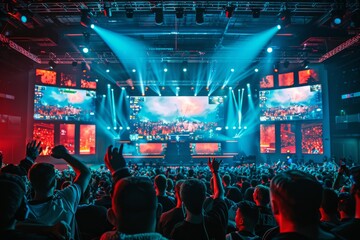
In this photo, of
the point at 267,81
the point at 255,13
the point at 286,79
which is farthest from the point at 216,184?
the point at 267,81

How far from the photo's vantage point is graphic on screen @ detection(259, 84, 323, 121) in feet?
83.5

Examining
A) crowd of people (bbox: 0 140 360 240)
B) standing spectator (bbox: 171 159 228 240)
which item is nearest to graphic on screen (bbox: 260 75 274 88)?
crowd of people (bbox: 0 140 360 240)

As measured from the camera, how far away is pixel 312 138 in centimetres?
2578

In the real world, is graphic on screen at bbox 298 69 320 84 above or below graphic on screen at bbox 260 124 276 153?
above

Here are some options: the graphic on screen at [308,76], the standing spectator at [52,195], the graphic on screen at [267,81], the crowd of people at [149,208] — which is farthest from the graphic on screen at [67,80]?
the standing spectator at [52,195]

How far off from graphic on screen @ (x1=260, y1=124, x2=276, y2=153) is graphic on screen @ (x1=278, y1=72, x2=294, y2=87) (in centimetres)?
420

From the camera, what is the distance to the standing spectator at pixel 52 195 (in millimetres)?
2502

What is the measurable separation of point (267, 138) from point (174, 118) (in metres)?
9.51

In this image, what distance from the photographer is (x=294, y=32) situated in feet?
61.2

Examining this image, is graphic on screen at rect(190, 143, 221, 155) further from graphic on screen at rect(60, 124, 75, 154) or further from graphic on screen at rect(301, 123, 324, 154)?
graphic on screen at rect(60, 124, 75, 154)

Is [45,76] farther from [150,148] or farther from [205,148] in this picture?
[205,148]

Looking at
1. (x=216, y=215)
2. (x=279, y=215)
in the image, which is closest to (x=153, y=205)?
(x=279, y=215)

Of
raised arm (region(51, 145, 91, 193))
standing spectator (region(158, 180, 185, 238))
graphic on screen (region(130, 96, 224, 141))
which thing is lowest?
standing spectator (region(158, 180, 185, 238))

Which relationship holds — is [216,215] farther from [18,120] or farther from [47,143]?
[47,143]
